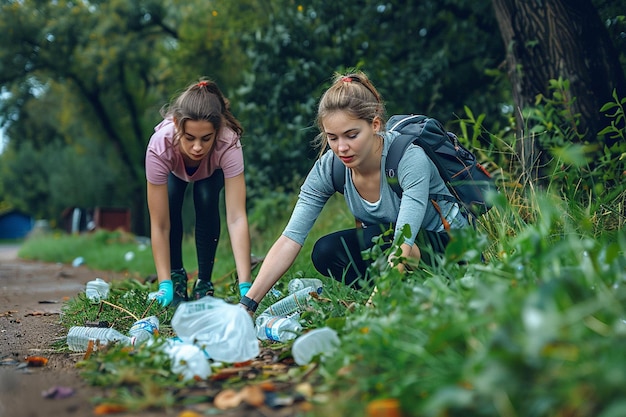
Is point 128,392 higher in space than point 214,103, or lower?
lower

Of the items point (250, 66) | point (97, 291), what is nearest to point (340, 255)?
point (97, 291)

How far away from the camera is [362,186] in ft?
11.8

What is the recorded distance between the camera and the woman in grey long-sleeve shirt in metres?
3.28

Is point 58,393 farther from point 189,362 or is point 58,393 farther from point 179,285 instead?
point 179,285

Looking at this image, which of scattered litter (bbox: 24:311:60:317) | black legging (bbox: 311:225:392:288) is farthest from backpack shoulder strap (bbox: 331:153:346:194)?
scattered litter (bbox: 24:311:60:317)

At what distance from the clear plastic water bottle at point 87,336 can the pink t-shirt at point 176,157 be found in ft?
3.60

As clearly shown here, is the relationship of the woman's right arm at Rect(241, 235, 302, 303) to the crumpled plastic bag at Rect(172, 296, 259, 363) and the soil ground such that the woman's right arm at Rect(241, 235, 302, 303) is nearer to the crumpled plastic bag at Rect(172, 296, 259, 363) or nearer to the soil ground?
the crumpled plastic bag at Rect(172, 296, 259, 363)

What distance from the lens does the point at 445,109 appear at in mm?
7512

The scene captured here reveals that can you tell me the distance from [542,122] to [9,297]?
4504 mm

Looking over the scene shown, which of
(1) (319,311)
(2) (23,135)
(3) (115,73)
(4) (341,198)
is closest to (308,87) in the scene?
(4) (341,198)

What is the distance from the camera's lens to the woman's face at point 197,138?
3836 mm

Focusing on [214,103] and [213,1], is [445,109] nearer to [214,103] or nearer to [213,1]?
[214,103]

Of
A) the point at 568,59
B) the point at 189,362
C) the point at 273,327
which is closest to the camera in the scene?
the point at 189,362

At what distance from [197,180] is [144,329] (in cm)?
140
